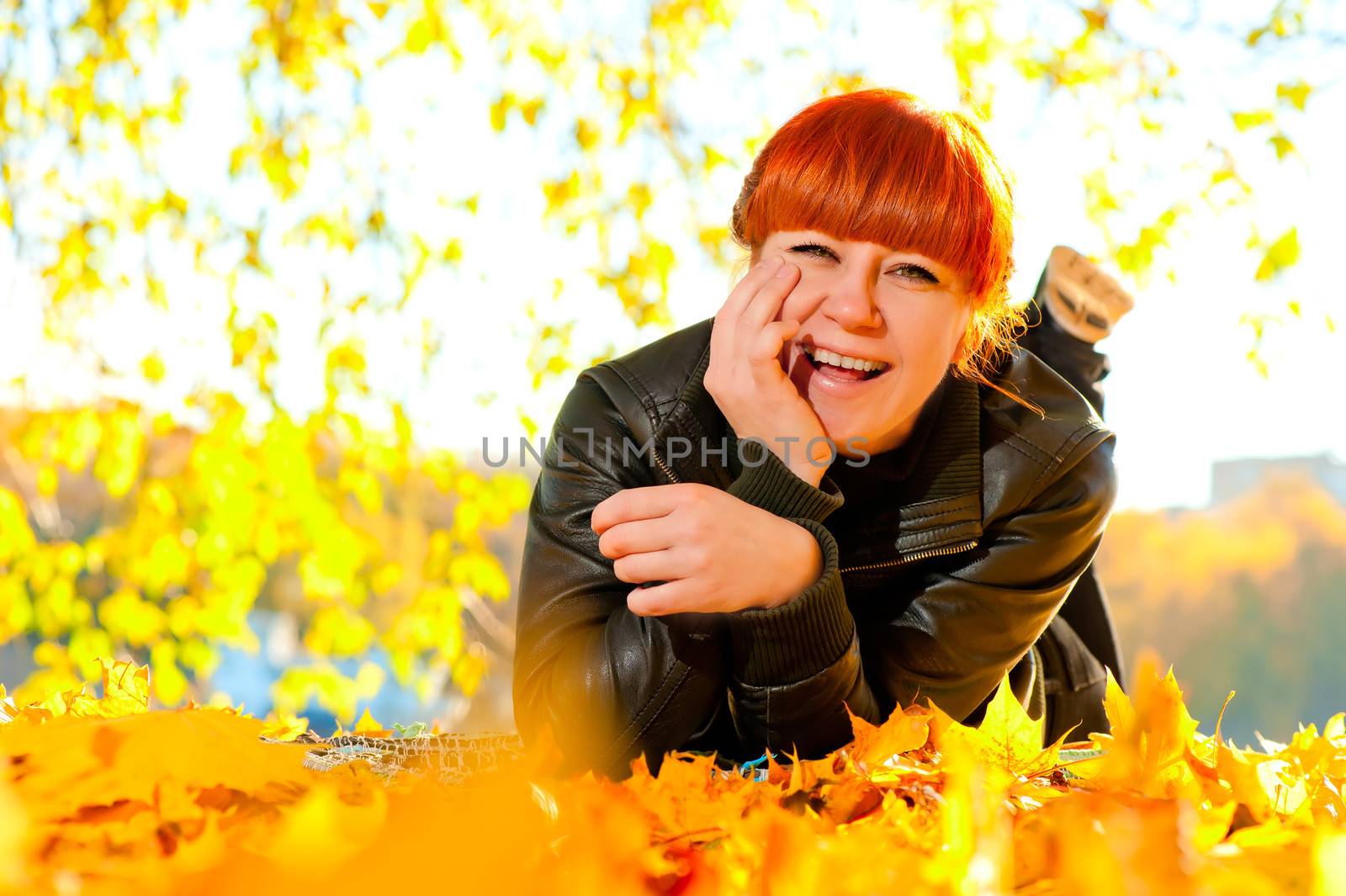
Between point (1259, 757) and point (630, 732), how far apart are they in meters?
0.68

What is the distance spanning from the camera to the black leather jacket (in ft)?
3.87

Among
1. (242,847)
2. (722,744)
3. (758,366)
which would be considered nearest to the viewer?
(242,847)

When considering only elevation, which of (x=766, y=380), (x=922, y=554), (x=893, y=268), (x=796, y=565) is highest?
(x=893, y=268)

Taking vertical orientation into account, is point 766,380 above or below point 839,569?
above

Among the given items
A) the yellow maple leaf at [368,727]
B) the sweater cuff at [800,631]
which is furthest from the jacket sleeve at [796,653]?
the yellow maple leaf at [368,727]

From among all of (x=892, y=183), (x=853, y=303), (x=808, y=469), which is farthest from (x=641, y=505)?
(x=892, y=183)

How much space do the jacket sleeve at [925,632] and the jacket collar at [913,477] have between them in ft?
0.21

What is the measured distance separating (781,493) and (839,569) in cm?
13

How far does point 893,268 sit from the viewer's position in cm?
123

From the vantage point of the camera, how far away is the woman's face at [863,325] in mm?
1211

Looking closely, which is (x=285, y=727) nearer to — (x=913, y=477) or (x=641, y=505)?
(x=641, y=505)

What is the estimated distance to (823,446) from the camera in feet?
3.94

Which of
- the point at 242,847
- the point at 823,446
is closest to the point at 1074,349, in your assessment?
the point at 823,446

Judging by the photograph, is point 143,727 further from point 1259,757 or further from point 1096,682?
point 1096,682
